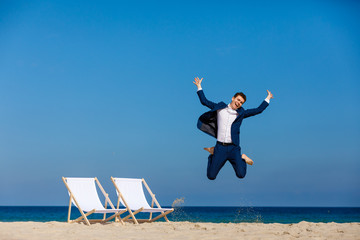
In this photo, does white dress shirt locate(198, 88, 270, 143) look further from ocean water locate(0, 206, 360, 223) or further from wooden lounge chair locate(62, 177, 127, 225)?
ocean water locate(0, 206, 360, 223)

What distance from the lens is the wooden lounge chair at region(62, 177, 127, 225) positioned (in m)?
8.48

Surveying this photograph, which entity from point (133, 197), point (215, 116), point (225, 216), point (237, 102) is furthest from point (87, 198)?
point (225, 216)

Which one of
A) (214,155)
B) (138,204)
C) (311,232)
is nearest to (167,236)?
(214,155)

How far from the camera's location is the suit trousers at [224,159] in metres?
5.64

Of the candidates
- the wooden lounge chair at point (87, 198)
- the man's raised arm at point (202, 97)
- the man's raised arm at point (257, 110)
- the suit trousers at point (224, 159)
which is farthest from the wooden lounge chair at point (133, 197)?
the man's raised arm at point (257, 110)

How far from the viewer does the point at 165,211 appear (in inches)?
376

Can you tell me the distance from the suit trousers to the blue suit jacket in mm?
119

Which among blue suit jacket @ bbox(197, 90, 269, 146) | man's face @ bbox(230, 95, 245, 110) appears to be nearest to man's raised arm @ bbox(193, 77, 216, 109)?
blue suit jacket @ bbox(197, 90, 269, 146)

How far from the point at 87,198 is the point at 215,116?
4.18 metres

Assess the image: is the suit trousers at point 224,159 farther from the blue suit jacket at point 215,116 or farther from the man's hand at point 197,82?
the man's hand at point 197,82

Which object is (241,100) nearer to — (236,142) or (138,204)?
(236,142)

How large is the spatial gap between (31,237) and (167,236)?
1813mm

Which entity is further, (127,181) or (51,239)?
(127,181)

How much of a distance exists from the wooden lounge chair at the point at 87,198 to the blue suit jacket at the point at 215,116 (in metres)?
3.51
